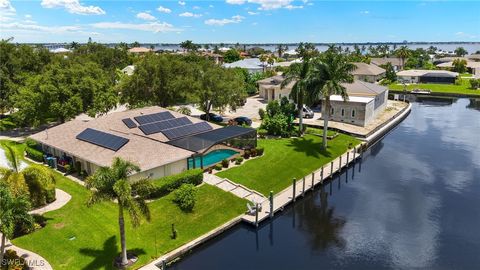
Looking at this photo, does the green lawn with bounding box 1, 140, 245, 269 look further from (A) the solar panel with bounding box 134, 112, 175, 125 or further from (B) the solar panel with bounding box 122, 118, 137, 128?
(A) the solar panel with bounding box 134, 112, 175, 125

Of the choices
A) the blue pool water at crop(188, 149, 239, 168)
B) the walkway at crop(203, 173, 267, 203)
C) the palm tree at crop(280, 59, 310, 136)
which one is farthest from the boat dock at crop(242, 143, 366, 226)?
the palm tree at crop(280, 59, 310, 136)

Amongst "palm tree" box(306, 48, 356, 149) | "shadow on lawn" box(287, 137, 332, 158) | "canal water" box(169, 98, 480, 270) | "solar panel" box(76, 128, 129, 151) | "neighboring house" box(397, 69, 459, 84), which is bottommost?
"canal water" box(169, 98, 480, 270)

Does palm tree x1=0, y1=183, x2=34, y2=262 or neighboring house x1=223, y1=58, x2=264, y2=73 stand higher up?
neighboring house x1=223, y1=58, x2=264, y2=73

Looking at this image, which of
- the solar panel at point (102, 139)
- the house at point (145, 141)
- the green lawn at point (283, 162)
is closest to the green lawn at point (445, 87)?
the green lawn at point (283, 162)

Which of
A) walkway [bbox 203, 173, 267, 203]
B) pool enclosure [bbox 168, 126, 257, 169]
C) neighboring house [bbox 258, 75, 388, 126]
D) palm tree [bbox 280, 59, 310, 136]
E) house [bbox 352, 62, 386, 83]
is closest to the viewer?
walkway [bbox 203, 173, 267, 203]

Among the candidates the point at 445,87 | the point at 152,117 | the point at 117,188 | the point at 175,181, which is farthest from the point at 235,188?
the point at 445,87

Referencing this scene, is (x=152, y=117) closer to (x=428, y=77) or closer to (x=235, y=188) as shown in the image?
(x=235, y=188)

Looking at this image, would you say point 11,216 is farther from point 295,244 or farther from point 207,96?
point 207,96
